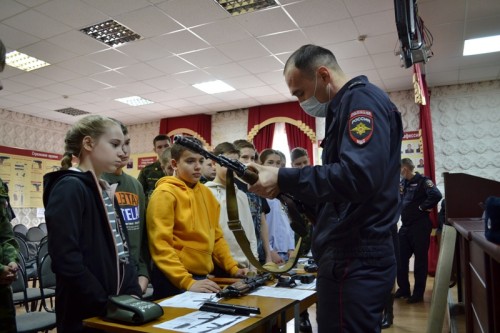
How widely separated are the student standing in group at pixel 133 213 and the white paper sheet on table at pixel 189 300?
458mm

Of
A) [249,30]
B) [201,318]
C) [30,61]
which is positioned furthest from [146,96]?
[201,318]

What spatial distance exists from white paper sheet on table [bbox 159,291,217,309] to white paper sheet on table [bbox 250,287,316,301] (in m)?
0.18

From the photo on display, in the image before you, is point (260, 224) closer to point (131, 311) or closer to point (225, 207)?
point (225, 207)

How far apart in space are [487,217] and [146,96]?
22.3 feet

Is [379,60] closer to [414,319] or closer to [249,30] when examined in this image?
[249,30]

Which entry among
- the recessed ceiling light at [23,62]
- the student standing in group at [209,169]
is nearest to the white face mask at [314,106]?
the student standing in group at [209,169]

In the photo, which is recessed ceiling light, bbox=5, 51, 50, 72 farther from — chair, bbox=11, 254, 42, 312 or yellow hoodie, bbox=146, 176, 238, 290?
yellow hoodie, bbox=146, 176, 238, 290

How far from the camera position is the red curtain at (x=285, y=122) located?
7574 mm

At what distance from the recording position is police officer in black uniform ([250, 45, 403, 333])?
1.05 meters

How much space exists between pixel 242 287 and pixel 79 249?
61 centimetres

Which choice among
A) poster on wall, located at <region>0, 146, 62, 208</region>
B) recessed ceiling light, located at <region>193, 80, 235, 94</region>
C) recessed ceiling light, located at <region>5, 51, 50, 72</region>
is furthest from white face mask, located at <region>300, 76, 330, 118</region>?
poster on wall, located at <region>0, 146, 62, 208</region>

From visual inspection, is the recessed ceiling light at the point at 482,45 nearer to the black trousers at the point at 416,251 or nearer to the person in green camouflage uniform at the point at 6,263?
the black trousers at the point at 416,251

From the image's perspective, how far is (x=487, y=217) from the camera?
1.02 meters

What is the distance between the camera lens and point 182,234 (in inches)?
74.8
